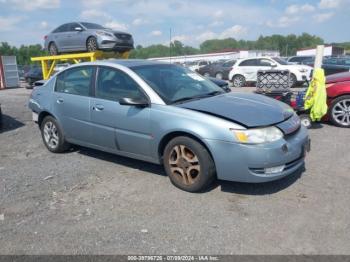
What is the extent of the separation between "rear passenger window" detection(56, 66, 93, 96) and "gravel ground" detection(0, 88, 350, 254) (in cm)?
115

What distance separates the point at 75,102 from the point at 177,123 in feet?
6.57

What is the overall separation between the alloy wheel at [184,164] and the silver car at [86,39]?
7.90 m

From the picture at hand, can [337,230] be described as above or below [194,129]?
below

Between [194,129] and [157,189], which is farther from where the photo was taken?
[157,189]

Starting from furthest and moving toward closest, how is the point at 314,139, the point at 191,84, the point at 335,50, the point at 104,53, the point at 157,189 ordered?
the point at 335,50, the point at 104,53, the point at 314,139, the point at 191,84, the point at 157,189

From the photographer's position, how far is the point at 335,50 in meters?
71.0

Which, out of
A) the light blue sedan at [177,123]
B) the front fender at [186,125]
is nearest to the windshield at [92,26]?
the light blue sedan at [177,123]

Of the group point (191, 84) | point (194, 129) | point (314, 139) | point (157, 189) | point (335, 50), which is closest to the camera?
point (194, 129)

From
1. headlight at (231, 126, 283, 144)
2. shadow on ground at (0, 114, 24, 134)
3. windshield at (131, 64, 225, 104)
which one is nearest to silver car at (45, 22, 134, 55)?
shadow on ground at (0, 114, 24, 134)

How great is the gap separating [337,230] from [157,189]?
209cm

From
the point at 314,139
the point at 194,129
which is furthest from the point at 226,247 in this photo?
the point at 314,139

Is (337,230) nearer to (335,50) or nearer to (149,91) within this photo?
(149,91)

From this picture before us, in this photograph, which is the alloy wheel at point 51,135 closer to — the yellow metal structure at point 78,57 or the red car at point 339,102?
the yellow metal structure at point 78,57

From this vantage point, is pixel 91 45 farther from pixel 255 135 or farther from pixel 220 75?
pixel 220 75
